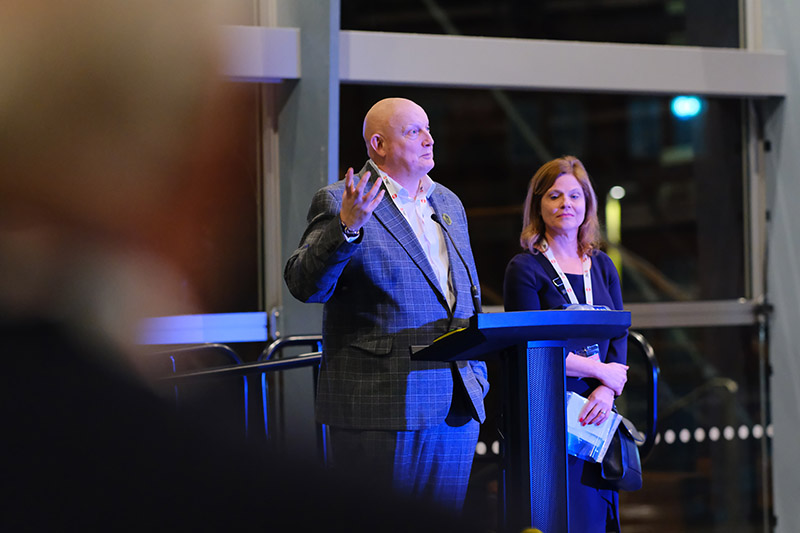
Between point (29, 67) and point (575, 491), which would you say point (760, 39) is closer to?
point (575, 491)

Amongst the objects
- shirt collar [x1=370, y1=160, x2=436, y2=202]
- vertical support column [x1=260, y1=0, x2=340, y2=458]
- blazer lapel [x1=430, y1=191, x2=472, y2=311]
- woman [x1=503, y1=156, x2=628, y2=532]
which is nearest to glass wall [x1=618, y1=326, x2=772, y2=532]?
vertical support column [x1=260, y1=0, x2=340, y2=458]

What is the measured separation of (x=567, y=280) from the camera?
2361 millimetres

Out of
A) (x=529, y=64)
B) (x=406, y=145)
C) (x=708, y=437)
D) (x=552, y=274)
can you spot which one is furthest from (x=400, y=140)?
(x=708, y=437)

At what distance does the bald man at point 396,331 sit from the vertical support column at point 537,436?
139 mm

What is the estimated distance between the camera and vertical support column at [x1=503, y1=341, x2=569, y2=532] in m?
1.84

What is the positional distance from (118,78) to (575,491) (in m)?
2.07

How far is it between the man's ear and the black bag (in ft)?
3.31

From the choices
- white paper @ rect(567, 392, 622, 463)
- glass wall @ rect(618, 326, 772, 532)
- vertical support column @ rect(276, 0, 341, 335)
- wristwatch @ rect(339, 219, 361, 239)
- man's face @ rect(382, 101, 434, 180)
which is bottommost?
glass wall @ rect(618, 326, 772, 532)

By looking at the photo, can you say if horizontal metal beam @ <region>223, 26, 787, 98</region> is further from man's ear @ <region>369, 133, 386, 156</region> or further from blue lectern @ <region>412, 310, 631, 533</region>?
blue lectern @ <region>412, 310, 631, 533</region>

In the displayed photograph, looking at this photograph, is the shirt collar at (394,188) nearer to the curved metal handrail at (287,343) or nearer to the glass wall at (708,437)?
the curved metal handrail at (287,343)

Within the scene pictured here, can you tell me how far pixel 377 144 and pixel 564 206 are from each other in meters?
0.65

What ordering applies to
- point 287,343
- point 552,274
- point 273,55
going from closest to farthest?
point 552,274, point 287,343, point 273,55

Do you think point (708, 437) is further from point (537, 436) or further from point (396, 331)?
point (396, 331)

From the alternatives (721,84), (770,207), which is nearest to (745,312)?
(770,207)
